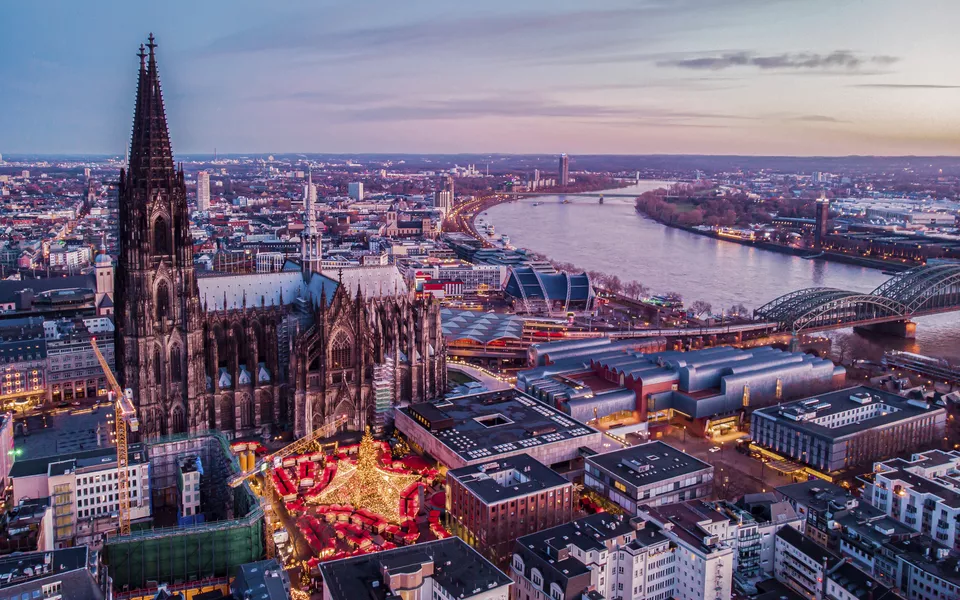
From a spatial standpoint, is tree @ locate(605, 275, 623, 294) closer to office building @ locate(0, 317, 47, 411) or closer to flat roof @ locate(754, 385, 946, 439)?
flat roof @ locate(754, 385, 946, 439)

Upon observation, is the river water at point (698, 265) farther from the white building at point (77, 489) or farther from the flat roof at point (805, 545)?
the white building at point (77, 489)

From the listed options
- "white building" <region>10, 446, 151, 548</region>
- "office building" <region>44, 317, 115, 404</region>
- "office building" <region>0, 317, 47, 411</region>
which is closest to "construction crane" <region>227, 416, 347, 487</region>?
"white building" <region>10, 446, 151, 548</region>

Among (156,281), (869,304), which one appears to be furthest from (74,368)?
(869,304)

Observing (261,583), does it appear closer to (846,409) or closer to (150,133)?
(150,133)

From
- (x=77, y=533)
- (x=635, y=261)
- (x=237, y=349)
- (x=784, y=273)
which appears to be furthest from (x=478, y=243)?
(x=77, y=533)

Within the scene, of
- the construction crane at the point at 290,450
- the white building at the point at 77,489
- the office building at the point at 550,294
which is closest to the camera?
the white building at the point at 77,489

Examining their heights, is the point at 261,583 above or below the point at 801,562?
above

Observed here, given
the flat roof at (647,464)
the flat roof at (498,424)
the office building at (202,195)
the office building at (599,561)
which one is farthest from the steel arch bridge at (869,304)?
the office building at (202,195)
